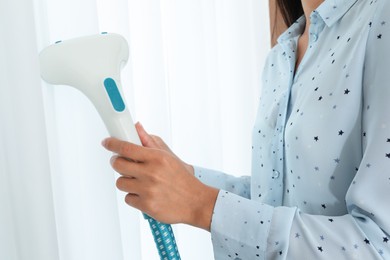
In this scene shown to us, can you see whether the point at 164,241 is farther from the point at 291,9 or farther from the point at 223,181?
the point at 291,9

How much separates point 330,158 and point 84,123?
0.37 m

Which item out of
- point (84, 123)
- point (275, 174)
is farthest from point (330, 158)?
point (84, 123)

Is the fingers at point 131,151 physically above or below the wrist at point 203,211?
above

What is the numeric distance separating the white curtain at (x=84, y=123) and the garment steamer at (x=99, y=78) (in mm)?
28

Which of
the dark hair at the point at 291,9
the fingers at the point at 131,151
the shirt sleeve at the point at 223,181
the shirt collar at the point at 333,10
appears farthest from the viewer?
the dark hair at the point at 291,9

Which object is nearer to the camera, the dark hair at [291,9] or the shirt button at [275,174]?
the shirt button at [275,174]

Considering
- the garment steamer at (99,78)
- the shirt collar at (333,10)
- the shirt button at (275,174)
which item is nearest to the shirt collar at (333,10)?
the shirt collar at (333,10)

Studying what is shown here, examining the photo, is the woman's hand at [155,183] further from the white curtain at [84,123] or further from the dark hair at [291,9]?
the dark hair at [291,9]

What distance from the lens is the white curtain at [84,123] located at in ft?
1.76

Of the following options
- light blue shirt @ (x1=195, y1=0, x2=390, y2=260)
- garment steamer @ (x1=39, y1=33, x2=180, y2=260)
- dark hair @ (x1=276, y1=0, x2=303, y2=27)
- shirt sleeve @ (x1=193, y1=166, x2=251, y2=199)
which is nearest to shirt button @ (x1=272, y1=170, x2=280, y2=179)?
light blue shirt @ (x1=195, y1=0, x2=390, y2=260)

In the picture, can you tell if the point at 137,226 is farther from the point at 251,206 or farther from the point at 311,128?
the point at 311,128

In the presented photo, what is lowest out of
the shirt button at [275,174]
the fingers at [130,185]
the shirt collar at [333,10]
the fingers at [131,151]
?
the shirt button at [275,174]

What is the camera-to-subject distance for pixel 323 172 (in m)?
0.62

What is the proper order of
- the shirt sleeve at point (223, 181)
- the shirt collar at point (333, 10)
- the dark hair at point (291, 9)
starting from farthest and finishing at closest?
the dark hair at point (291, 9) < the shirt sleeve at point (223, 181) < the shirt collar at point (333, 10)
